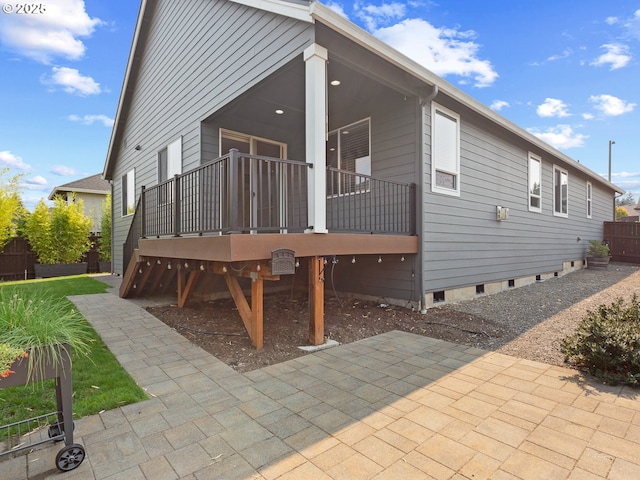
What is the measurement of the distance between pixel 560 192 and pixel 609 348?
953 centimetres

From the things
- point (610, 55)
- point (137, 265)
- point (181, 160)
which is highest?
point (610, 55)

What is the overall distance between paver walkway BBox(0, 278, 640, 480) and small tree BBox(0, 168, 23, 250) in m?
11.2

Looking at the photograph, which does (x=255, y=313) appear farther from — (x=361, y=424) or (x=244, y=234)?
(x=361, y=424)

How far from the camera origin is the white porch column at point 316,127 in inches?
162

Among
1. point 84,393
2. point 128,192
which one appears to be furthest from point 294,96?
point 128,192

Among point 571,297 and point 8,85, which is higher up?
point 8,85

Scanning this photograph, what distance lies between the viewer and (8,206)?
1110 cm

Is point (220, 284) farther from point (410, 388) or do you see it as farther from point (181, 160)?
point (410, 388)

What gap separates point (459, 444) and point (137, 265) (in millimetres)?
6274

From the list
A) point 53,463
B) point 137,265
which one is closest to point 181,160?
point 137,265

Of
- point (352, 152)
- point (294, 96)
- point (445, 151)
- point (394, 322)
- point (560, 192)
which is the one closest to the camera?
point (394, 322)

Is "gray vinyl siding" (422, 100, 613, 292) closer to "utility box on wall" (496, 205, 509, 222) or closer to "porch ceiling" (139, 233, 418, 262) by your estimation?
"utility box on wall" (496, 205, 509, 222)

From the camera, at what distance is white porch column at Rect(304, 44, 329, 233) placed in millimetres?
4105

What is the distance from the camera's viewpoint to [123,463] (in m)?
1.97
